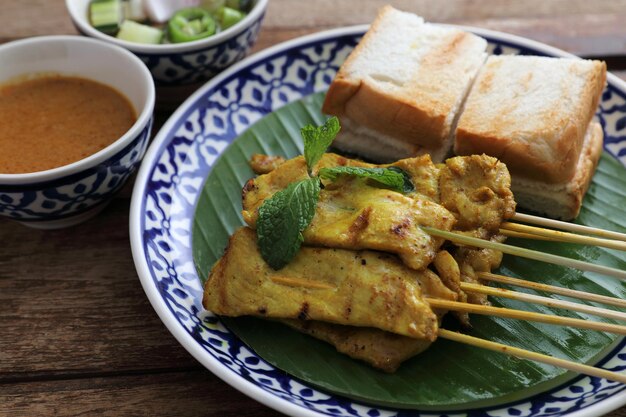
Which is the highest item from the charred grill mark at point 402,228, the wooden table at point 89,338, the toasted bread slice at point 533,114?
the toasted bread slice at point 533,114

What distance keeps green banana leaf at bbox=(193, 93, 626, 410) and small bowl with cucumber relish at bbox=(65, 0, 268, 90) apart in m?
1.30

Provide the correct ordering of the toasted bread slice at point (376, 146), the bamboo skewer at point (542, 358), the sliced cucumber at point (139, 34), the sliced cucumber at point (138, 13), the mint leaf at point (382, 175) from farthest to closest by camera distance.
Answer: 1. the sliced cucumber at point (138, 13)
2. the sliced cucumber at point (139, 34)
3. the toasted bread slice at point (376, 146)
4. the mint leaf at point (382, 175)
5. the bamboo skewer at point (542, 358)

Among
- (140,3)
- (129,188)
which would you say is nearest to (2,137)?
(129,188)

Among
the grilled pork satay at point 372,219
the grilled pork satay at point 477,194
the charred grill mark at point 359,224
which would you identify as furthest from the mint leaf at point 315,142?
the grilled pork satay at point 477,194

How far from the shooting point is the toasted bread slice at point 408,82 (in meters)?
3.82

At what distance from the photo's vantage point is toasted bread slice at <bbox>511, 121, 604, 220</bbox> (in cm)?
360

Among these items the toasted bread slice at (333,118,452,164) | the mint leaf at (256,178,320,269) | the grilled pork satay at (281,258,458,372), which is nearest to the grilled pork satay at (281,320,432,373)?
the grilled pork satay at (281,258,458,372)

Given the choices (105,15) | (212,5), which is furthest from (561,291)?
(105,15)

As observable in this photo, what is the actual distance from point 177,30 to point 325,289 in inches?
102

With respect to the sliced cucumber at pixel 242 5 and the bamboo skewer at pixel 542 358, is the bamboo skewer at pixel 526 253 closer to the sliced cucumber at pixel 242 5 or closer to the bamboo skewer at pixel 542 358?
the bamboo skewer at pixel 542 358

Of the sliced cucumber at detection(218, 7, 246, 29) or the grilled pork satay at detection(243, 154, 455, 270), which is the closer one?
the grilled pork satay at detection(243, 154, 455, 270)

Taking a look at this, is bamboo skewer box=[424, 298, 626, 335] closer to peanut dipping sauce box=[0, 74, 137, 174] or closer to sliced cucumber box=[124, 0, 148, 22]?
peanut dipping sauce box=[0, 74, 137, 174]

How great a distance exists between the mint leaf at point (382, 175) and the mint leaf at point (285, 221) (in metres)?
0.15

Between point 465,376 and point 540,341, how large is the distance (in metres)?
0.43
